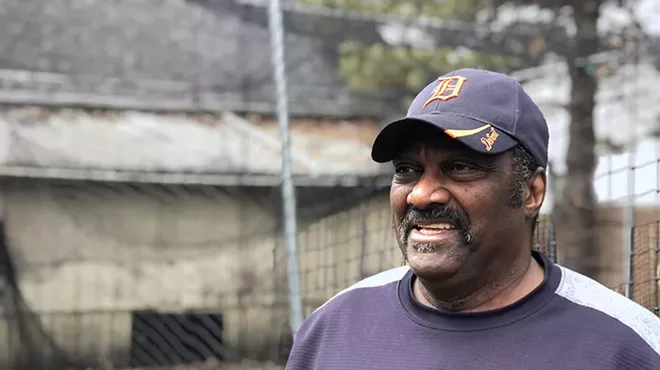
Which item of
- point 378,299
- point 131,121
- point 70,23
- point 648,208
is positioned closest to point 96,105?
point 131,121

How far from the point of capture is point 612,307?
153 centimetres

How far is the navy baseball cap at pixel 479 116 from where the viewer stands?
158cm

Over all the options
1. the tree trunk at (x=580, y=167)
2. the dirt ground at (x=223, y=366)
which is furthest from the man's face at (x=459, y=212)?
the tree trunk at (x=580, y=167)

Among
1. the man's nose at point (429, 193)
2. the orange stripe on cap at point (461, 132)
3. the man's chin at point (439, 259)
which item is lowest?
the man's chin at point (439, 259)

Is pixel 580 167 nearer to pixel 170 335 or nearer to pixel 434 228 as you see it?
pixel 170 335

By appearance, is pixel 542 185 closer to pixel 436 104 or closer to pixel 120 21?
pixel 436 104

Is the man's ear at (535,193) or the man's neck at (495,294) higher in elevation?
the man's ear at (535,193)

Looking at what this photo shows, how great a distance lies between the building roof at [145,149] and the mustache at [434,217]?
367 cm

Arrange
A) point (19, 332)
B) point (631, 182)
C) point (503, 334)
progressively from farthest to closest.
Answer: point (19, 332) < point (631, 182) < point (503, 334)

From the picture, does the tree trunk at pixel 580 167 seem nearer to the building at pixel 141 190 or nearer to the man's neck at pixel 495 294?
the building at pixel 141 190

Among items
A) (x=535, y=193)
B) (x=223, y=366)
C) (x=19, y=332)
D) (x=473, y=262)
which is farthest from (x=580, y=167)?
(x=473, y=262)

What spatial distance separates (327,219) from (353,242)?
325 millimetres

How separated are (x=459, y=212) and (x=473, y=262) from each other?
0.36 feet

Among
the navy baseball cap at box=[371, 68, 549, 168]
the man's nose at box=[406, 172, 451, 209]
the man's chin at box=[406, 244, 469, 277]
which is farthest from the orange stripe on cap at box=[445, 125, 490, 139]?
the man's chin at box=[406, 244, 469, 277]
